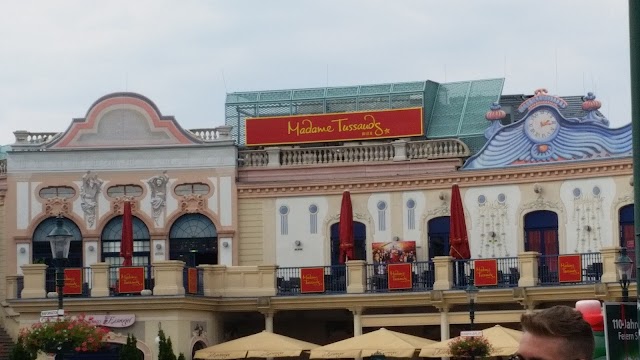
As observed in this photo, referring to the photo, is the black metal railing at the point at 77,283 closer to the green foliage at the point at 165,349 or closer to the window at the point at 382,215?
the green foliage at the point at 165,349

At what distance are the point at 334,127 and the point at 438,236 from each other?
5271 mm

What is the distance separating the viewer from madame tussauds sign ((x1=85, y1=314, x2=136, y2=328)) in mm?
42562

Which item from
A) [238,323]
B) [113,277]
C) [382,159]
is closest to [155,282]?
[113,277]

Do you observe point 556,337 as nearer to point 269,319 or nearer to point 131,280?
point 131,280

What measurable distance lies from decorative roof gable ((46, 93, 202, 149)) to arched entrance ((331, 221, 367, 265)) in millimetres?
5612

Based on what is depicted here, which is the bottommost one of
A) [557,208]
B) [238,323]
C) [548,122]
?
[238,323]

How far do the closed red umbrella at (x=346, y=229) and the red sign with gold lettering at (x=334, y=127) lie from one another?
3210mm

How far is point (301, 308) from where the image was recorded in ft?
146

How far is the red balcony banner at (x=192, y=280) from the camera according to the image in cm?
4334

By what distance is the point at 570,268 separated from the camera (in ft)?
135

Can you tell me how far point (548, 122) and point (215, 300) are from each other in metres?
11.8

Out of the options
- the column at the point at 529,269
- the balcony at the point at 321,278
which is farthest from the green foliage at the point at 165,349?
the column at the point at 529,269

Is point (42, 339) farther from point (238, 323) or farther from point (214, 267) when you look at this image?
point (238, 323)

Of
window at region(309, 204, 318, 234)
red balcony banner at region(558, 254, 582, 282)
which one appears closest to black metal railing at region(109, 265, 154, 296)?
window at region(309, 204, 318, 234)
